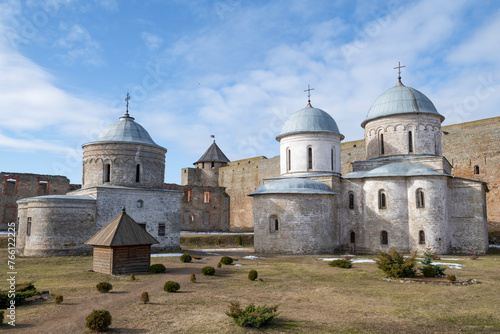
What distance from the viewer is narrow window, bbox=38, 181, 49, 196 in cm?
3388

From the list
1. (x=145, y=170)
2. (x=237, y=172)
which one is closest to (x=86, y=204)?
(x=145, y=170)

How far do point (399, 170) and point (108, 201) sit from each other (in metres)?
17.6

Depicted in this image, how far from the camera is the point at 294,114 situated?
91.6 feet

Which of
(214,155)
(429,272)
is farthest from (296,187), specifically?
(214,155)

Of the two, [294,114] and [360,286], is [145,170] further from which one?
[360,286]

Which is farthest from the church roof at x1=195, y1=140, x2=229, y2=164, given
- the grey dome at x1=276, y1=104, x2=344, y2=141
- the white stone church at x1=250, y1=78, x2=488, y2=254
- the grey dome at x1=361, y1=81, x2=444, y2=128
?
the grey dome at x1=361, y1=81, x2=444, y2=128

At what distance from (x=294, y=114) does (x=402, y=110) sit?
289 inches

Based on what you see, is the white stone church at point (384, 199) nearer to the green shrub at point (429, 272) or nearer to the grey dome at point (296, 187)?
the grey dome at point (296, 187)

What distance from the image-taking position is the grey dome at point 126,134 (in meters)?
24.7

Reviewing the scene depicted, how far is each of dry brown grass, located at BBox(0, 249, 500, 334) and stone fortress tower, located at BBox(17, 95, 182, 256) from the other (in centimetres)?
447

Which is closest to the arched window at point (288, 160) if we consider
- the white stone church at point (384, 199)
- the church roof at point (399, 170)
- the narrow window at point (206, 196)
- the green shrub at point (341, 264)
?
the white stone church at point (384, 199)

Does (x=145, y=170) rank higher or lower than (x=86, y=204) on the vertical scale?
higher

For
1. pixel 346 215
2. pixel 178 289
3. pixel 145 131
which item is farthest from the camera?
pixel 145 131

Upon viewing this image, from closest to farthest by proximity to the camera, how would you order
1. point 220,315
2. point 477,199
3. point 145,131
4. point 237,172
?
point 220,315 → point 477,199 → point 145,131 → point 237,172
